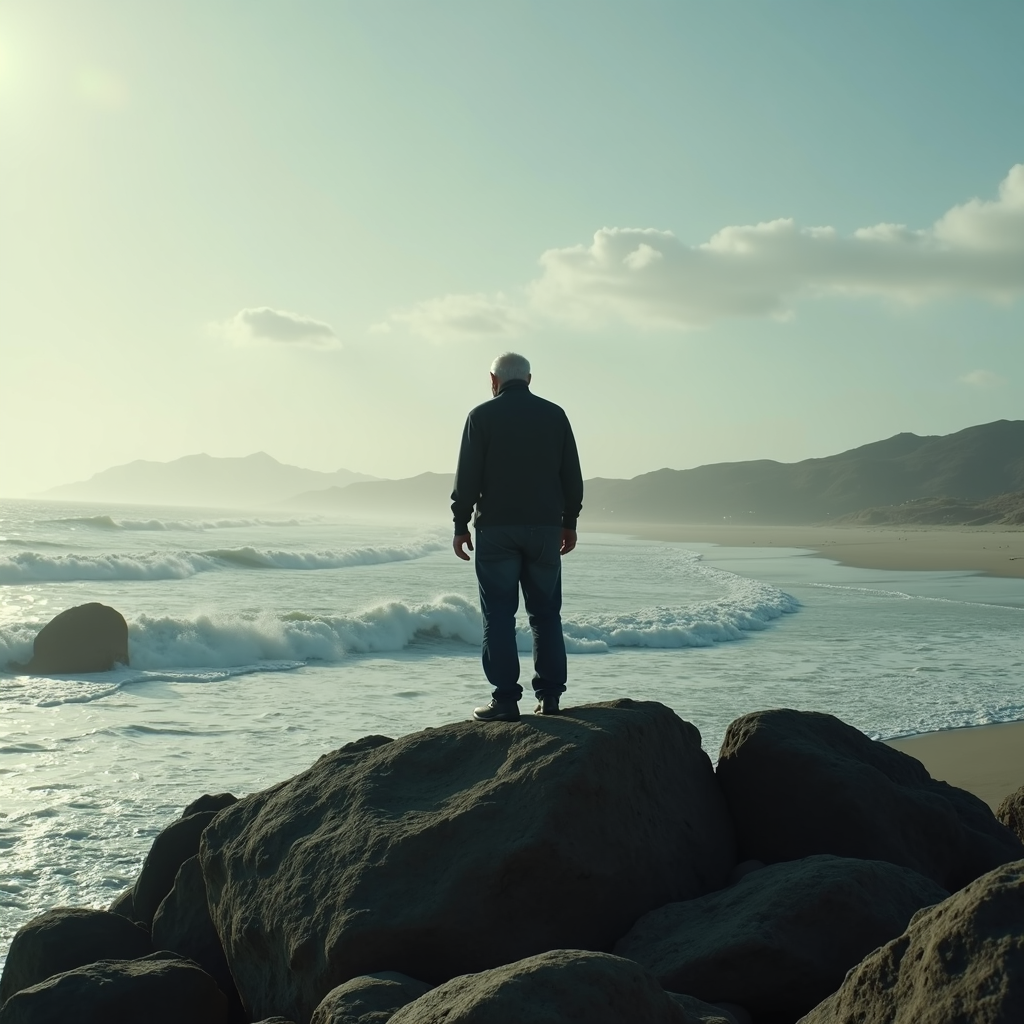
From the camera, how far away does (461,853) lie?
390 cm

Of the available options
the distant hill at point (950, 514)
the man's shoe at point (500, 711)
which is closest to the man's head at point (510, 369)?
the man's shoe at point (500, 711)

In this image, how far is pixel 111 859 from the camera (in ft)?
20.1

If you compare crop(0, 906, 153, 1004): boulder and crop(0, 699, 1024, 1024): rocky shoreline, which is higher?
crop(0, 699, 1024, 1024): rocky shoreline

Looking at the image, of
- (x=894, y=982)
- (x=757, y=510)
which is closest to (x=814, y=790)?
(x=894, y=982)

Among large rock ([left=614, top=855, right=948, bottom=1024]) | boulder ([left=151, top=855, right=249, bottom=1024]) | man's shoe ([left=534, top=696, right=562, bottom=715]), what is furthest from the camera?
man's shoe ([left=534, top=696, right=562, bottom=715])

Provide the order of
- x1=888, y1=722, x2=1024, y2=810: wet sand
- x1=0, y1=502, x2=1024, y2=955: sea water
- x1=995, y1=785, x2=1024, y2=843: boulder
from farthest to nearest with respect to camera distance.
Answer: x1=888, y1=722, x2=1024, y2=810: wet sand → x1=0, y1=502, x2=1024, y2=955: sea water → x1=995, y1=785, x2=1024, y2=843: boulder

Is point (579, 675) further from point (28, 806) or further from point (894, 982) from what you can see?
point (894, 982)

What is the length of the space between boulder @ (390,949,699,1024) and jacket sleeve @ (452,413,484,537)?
2.84 meters

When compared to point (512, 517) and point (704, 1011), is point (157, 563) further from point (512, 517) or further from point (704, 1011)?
point (704, 1011)

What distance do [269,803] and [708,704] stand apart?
7.04 meters

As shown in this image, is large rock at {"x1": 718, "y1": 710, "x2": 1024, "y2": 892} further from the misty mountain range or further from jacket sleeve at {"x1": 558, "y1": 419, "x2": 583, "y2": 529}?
the misty mountain range

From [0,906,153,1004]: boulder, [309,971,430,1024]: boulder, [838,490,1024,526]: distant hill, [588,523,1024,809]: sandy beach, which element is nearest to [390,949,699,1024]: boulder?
[309,971,430,1024]: boulder

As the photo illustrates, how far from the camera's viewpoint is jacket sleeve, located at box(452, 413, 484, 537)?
17.4 ft

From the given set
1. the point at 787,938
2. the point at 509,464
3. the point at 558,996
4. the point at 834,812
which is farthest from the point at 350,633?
the point at 558,996
